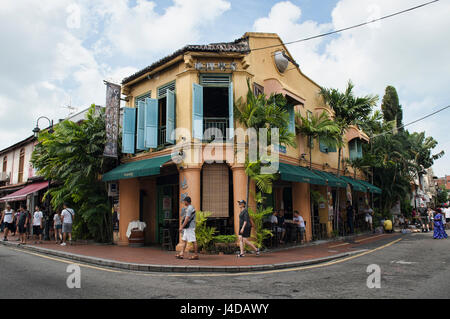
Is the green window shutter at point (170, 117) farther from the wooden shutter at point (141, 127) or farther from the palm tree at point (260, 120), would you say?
the palm tree at point (260, 120)

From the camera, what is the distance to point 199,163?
11.9 meters

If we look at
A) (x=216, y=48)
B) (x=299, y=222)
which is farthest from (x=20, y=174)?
(x=299, y=222)

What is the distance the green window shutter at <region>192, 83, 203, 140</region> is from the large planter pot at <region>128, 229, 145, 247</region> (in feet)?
17.3

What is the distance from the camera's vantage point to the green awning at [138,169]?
468 inches

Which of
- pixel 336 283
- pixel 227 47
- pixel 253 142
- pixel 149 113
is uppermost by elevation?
pixel 227 47

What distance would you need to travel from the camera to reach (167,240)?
13.2 metres

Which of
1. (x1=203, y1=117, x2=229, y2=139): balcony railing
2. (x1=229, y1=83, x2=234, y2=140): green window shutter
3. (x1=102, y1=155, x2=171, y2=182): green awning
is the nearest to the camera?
(x1=102, y1=155, x2=171, y2=182): green awning

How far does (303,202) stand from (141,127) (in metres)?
8.17

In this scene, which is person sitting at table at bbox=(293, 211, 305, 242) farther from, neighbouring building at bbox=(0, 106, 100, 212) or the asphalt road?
neighbouring building at bbox=(0, 106, 100, 212)

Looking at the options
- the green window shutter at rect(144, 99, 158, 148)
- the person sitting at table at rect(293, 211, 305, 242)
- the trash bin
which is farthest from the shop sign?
the trash bin

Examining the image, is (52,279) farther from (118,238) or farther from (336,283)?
(118,238)

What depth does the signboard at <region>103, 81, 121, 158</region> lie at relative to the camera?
45.4 feet
